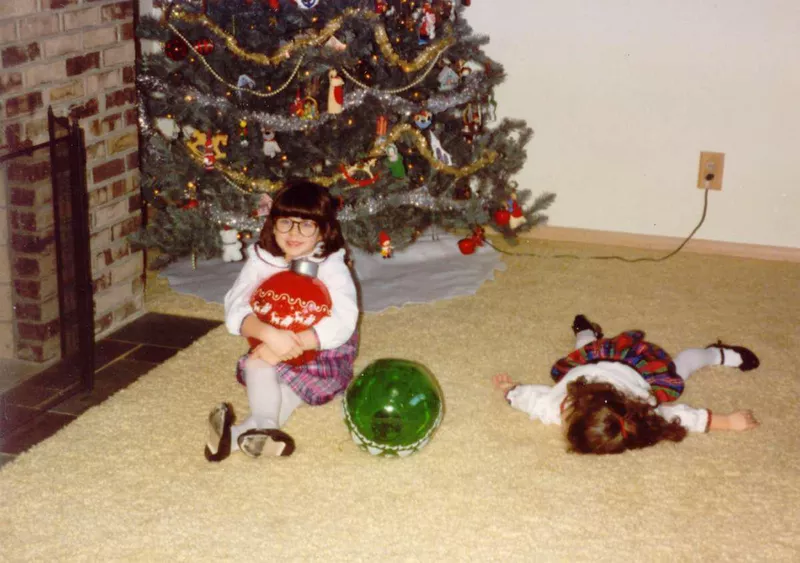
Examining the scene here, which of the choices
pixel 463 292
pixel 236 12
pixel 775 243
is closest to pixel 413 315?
pixel 463 292

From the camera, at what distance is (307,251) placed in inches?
90.7

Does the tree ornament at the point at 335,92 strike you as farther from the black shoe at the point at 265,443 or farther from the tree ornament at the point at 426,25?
the black shoe at the point at 265,443

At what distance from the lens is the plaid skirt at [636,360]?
7.97 feet

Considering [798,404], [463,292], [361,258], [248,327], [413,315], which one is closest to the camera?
[248,327]

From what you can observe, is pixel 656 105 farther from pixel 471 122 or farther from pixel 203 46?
pixel 203 46

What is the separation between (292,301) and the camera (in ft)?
7.27

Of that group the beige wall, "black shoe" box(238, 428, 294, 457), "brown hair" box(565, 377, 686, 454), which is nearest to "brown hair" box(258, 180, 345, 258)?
"black shoe" box(238, 428, 294, 457)

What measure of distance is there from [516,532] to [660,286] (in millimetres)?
1742

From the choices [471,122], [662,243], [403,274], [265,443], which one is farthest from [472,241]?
[265,443]

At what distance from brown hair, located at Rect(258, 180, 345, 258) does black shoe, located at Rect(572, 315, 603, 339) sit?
87 centimetres

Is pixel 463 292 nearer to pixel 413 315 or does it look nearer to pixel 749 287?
pixel 413 315

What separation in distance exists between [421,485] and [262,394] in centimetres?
45

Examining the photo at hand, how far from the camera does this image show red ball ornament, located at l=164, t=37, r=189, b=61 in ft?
9.89

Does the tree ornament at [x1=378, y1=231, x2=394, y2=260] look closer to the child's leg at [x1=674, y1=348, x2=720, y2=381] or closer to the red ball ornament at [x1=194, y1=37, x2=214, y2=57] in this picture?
the red ball ornament at [x1=194, y1=37, x2=214, y2=57]
